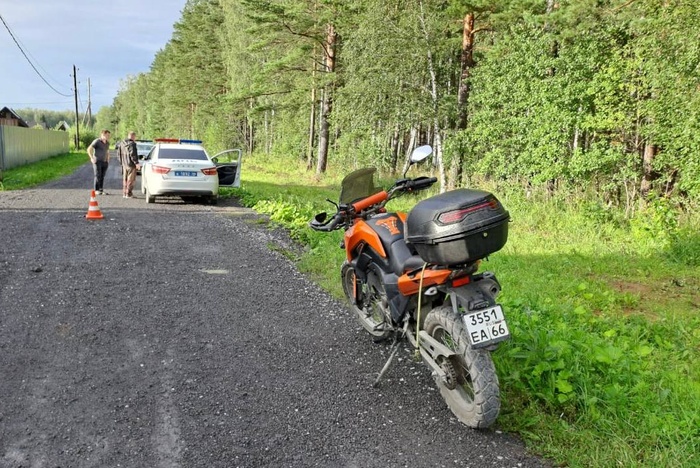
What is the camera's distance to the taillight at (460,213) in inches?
119

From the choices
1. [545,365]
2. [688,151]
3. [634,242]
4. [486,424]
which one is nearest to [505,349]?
[545,365]

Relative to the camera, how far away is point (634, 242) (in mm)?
8781

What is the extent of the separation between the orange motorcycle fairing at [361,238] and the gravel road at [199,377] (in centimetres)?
90

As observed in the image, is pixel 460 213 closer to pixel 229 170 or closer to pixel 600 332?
pixel 600 332

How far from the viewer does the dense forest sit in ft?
29.9

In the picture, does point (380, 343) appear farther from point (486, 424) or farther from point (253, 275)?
point (253, 275)

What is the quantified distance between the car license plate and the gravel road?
0.65 meters

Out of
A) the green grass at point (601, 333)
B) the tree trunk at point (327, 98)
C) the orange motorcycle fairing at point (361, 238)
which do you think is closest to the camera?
the green grass at point (601, 333)

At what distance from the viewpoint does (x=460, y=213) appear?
302 cm

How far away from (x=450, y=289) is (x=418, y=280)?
0.28m

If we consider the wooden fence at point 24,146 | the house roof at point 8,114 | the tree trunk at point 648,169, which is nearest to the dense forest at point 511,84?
the tree trunk at point 648,169

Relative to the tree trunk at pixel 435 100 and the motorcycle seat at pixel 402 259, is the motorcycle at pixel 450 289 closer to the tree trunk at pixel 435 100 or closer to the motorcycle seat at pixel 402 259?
the motorcycle seat at pixel 402 259

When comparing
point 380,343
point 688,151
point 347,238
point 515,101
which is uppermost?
point 515,101

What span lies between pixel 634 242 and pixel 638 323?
4.20 metres
